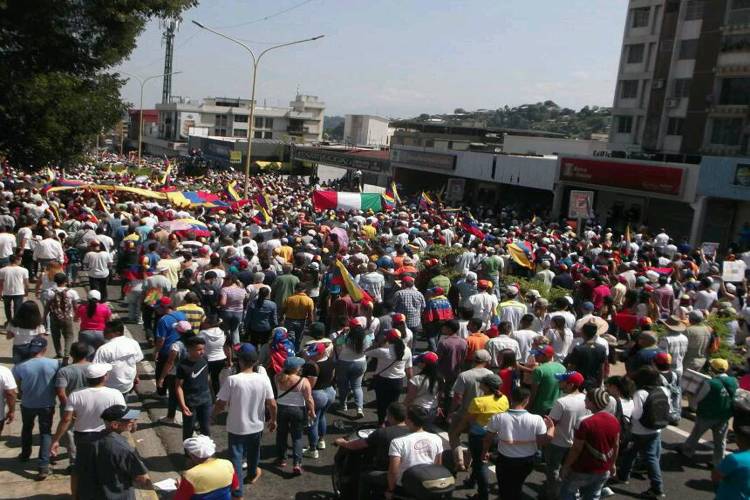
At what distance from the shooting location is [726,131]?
113 feet

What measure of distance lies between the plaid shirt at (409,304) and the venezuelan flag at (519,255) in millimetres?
5202

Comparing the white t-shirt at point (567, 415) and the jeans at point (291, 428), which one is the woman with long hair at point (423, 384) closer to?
the jeans at point (291, 428)

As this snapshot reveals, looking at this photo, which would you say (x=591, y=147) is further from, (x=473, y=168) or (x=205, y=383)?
(x=205, y=383)

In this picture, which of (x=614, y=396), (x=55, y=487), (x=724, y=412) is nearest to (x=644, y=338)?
(x=724, y=412)

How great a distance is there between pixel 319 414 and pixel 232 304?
10.7 ft

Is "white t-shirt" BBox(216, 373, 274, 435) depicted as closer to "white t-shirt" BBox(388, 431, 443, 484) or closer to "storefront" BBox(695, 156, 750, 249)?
"white t-shirt" BBox(388, 431, 443, 484)

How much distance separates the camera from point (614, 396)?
683cm

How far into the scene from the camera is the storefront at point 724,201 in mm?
23328

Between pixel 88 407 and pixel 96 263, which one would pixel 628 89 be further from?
pixel 88 407

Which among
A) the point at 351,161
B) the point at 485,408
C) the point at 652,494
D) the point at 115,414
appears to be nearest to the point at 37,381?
the point at 115,414

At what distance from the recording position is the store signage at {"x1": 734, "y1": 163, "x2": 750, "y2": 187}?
76.1 ft

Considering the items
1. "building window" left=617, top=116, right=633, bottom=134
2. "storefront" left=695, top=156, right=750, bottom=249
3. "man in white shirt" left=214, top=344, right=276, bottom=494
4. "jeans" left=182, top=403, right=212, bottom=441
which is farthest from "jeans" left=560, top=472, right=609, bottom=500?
"building window" left=617, top=116, right=633, bottom=134

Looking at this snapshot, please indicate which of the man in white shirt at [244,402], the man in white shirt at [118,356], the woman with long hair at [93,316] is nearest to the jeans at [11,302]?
the woman with long hair at [93,316]

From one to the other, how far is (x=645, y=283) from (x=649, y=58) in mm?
33629
